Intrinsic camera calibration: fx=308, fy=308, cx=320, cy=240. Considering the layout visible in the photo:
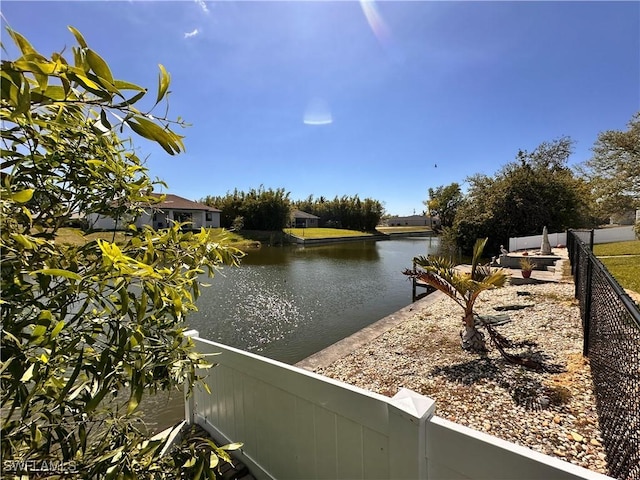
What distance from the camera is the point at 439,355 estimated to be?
14.4 ft

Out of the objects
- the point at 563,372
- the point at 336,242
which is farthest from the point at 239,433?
the point at 336,242

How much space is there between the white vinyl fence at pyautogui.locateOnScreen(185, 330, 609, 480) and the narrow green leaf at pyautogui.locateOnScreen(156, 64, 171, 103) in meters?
1.31

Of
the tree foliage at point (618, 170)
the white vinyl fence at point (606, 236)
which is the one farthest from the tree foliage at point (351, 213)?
the tree foliage at point (618, 170)

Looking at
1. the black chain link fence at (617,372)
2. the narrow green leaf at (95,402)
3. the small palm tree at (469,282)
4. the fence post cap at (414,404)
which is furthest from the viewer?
the small palm tree at (469,282)

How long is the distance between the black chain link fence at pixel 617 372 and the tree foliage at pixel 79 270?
2.53 meters

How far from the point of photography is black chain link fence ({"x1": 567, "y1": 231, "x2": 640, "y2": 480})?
77.4 inches

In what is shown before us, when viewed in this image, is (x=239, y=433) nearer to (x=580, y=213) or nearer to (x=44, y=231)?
(x=44, y=231)

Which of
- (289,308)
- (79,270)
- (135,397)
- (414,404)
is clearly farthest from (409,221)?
(135,397)

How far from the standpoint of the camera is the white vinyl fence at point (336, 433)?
101 cm

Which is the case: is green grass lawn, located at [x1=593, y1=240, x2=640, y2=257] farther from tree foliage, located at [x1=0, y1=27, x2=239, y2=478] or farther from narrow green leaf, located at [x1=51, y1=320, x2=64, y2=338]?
narrow green leaf, located at [x1=51, y1=320, x2=64, y2=338]

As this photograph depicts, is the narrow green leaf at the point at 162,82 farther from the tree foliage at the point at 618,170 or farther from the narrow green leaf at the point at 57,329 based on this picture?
the tree foliage at the point at 618,170

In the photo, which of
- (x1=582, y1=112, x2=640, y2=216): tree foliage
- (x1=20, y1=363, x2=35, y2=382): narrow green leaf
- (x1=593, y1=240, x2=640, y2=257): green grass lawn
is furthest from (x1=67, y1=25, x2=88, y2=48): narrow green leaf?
(x1=593, y1=240, x2=640, y2=257): green grass lawn

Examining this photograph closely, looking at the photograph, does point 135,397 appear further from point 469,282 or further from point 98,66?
point 469,282

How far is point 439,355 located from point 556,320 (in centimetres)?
250
